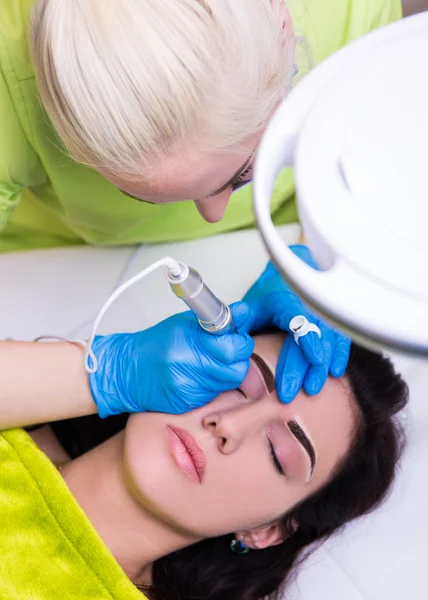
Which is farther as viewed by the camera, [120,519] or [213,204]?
[120,519]

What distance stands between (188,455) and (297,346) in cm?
25

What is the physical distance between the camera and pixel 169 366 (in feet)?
3.26

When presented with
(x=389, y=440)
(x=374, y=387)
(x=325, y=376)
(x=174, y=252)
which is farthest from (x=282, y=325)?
(x=174, y=252)

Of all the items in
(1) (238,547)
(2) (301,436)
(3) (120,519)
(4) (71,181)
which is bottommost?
(1) (238,547)

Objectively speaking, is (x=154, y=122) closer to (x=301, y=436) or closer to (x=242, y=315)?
(x=242, y=315)

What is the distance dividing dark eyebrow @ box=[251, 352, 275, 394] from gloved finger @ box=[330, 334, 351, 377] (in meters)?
0.11

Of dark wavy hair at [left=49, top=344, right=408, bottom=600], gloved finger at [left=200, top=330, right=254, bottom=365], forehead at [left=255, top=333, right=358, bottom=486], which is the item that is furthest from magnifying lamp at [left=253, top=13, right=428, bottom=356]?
dark wavy hair at [left=49, top=344, right=408, bottom=600]

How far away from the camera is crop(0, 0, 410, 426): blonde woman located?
2.19ft

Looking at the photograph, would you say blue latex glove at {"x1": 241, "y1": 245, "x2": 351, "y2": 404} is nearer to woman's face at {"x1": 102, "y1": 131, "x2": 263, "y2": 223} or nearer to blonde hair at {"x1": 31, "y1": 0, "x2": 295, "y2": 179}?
woman's face at {"x1": 102, "y1": 131, "x2": 263, "y2": 223}

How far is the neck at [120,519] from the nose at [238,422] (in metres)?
0.20

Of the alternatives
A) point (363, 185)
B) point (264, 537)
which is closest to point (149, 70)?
point (363, 185)

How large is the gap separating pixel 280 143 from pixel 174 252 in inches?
40.3

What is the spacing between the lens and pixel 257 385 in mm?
1012

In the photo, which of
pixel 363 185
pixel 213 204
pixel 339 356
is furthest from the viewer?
pixel 339 356
